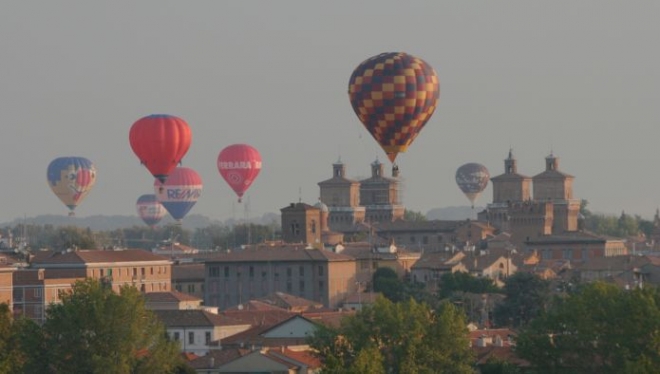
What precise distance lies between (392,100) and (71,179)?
72895 mm

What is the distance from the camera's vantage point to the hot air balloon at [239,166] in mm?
166500

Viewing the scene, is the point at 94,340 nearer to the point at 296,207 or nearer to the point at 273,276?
the point at 273,276

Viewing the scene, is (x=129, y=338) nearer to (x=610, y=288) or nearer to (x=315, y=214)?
(x=610, y=288)

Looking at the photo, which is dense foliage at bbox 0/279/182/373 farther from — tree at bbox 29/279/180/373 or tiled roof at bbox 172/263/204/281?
tiled roof at bbox 172/263/204/281

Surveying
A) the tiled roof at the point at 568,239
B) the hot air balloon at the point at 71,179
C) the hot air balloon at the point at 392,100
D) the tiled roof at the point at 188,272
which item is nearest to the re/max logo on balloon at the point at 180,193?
the hot air balloon at the point at 71,179

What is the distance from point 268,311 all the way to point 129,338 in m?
31.3

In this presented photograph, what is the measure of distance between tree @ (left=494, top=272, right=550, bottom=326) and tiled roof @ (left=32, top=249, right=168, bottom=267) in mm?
23160

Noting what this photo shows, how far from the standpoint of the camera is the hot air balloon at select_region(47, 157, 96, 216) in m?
167

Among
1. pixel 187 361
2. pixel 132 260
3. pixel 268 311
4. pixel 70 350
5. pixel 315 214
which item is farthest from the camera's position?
pixel 315 214

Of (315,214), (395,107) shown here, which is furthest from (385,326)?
(315,214)

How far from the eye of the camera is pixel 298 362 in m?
80.8

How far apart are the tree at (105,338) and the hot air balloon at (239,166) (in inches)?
3312

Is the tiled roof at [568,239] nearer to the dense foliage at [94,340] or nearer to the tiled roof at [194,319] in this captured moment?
the tiled roof at [194,319]

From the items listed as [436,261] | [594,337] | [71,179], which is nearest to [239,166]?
[71,179]
